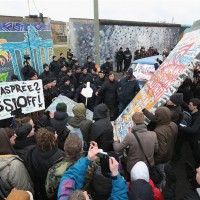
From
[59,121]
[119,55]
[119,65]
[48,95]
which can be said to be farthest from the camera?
[119,65]

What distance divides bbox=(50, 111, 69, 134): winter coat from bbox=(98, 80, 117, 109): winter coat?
8.50 ft

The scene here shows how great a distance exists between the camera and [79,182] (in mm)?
2254

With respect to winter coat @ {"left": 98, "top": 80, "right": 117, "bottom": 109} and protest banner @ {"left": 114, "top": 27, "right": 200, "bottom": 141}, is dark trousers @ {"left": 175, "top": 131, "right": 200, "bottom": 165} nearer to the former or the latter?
protest banner @ {"left": 114, "top": 27, "right": 200, "bottom": 141}

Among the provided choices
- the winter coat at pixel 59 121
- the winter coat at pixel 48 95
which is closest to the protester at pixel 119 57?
the winter coat at pixel 48 95

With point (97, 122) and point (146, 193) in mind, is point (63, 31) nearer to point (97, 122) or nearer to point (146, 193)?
point (97, 122)

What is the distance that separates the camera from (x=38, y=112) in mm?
4918

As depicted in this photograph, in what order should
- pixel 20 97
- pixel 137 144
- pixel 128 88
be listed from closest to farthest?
1. pixel 137 144
2. pixel 20 97
3. pixel 128 88

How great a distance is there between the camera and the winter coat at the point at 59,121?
12.8 feet

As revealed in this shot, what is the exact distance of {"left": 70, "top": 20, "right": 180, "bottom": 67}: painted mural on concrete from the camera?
14078 mm

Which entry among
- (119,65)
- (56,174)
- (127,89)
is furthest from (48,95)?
(119,65)

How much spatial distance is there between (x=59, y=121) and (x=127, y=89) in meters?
2.67

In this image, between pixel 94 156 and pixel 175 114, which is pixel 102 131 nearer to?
pixel 94 156

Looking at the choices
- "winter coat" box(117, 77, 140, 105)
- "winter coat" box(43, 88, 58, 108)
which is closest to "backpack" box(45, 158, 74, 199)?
"winter coat" box(43, 88, 58, 108)

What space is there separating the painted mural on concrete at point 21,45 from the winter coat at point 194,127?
767 cm
